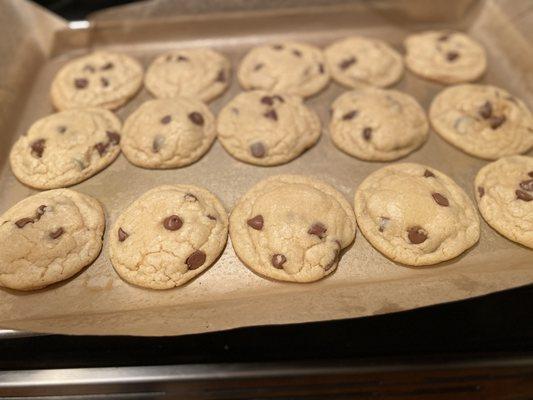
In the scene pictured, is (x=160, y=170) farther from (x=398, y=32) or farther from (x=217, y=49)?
(x=398, y=32)

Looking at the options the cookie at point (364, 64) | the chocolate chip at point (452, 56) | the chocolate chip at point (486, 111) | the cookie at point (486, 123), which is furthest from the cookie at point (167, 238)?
the chocolate chip at point (452, 56)

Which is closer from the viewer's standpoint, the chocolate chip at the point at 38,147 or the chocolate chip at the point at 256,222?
the chocolate chip at the point at 256,222

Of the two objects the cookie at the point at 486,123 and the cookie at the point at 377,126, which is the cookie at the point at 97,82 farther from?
the cookie at the point at 486,123

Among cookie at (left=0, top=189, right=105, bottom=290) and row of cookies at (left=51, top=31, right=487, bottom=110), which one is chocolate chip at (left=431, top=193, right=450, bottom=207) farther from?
cookie at (left=0, top=189, right=105, bottom=290)

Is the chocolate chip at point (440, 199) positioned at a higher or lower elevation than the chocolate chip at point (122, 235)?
higher

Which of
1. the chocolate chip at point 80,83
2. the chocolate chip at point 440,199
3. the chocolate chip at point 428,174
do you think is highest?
the chocolate chip at point 80,83

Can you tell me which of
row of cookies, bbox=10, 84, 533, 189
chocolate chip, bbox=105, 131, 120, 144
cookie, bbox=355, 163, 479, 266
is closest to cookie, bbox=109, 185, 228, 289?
row of cookies, bbox=10, 84, 533, 189
